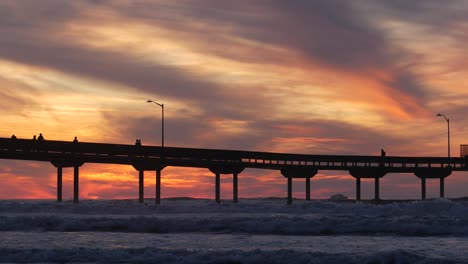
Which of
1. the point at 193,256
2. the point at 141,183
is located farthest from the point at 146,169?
the point at 193,256

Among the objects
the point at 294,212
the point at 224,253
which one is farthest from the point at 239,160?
the point at 224,253

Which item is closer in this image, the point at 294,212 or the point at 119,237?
the point at 119,237

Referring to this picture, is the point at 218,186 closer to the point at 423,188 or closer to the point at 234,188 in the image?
the point at 234,188

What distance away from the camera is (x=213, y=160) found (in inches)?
3445

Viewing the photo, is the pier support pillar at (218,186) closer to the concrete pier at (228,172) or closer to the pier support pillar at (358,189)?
the concrete pier at (228,172)

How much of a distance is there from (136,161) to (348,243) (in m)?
49.6

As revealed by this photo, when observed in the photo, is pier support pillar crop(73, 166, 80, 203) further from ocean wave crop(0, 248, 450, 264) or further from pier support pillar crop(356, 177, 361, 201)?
ocean wave crop(0, 248, 450, 264)

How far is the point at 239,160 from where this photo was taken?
88.5m

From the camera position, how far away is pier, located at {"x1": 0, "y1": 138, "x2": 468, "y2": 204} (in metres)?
84.5

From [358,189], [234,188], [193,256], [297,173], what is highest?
[297,173]

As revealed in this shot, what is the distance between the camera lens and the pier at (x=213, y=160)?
84500mm

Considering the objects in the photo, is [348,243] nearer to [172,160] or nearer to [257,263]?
[257,263]

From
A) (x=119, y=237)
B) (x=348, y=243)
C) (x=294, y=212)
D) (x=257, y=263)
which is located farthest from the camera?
(x=294, y=212)

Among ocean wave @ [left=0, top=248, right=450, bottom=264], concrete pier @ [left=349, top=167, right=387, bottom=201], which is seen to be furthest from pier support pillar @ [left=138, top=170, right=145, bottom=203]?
ocean wave @ [left=0, top=248, right=450, bottom=264]
